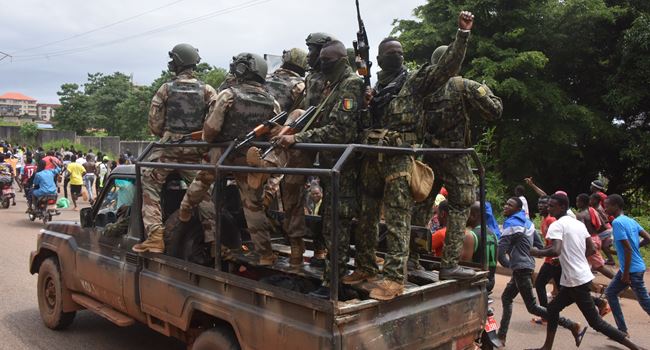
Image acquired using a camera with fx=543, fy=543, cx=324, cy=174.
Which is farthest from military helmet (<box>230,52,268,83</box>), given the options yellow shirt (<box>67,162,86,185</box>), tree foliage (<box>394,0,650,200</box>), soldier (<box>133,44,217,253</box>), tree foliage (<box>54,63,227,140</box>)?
tree foliage (<box>54,63,227,140</box>)

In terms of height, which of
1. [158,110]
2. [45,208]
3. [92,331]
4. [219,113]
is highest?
[158,110]

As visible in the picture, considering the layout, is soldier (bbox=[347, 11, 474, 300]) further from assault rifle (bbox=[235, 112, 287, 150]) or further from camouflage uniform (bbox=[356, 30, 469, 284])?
assault rifle (bbox=[235, 112, 287, 150])

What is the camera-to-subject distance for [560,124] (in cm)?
1497

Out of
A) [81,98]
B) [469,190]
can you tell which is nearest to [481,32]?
[469,190]

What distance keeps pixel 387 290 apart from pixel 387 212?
0.55m

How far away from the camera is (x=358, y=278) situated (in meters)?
3.59

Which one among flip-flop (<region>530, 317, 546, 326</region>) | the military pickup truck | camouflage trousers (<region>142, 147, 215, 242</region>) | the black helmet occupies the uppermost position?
the black helmet

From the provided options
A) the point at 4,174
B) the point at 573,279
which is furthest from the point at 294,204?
the point at 4,174

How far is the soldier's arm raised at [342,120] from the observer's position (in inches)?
143

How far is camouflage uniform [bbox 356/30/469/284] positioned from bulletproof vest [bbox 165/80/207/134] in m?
2.20

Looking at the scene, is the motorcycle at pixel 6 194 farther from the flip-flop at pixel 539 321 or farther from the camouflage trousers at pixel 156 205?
the flip-flop at pixel 539 321

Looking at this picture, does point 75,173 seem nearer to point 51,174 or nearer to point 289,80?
point 51,174

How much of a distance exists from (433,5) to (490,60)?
3051 mm

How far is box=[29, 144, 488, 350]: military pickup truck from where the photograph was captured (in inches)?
114
